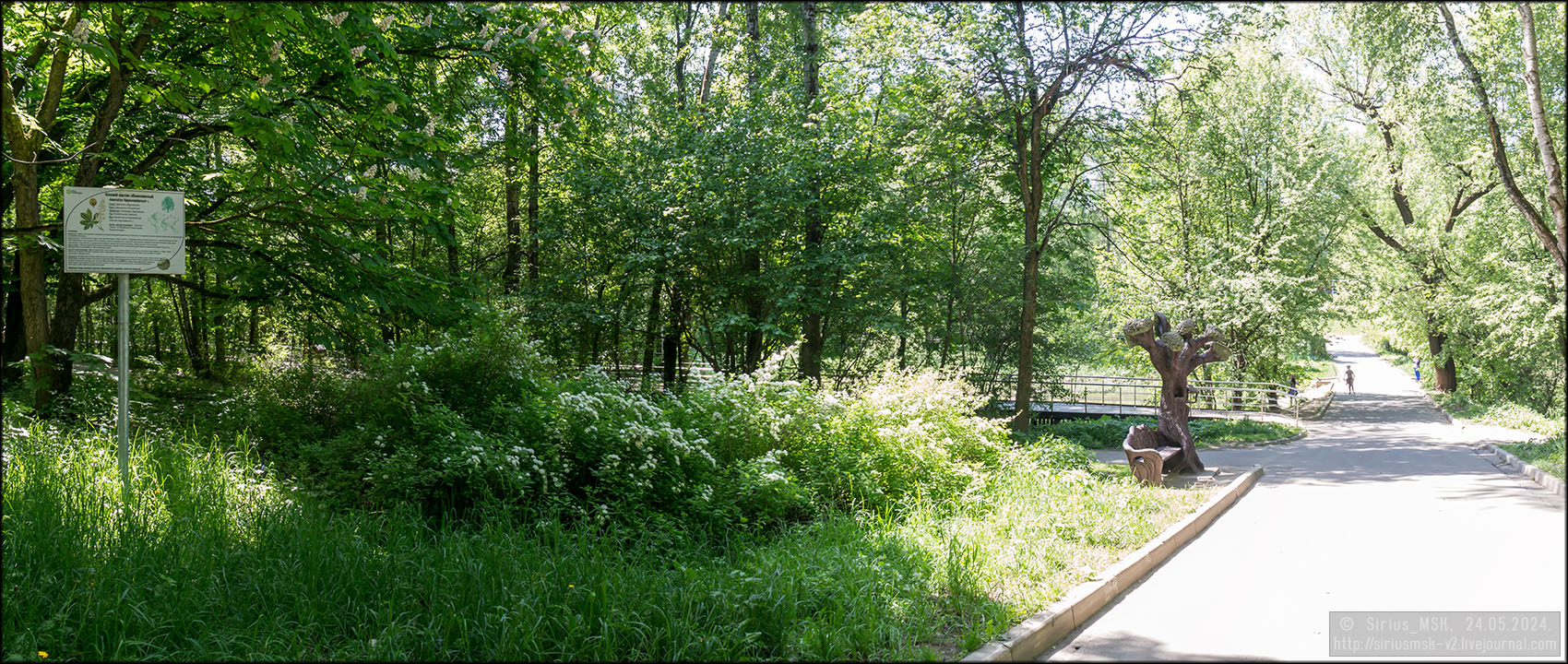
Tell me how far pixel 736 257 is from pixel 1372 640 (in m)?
12.8

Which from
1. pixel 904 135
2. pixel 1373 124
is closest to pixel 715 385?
pixel 904 135

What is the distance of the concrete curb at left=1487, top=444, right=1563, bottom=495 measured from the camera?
28.0ft

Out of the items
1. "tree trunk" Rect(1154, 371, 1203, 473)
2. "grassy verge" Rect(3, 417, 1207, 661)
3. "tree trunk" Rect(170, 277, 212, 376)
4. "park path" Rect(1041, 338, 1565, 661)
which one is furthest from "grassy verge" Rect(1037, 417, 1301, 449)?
"tree trunk" Rect(170, 277, 212, 376)

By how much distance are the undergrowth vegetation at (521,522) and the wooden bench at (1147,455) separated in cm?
52

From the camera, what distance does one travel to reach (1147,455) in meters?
9.62

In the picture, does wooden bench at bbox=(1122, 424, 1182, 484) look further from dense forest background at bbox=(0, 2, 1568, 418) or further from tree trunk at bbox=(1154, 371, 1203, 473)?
dense forest background at bbox=(0, 2, 1568, 418)

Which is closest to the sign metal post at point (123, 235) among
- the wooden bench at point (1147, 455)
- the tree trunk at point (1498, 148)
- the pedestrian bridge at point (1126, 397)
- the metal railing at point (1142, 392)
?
the wooden bench at point (1147, 455)

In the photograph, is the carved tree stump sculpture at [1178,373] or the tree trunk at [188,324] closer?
the carved tree stump sculpture at [1178,373]

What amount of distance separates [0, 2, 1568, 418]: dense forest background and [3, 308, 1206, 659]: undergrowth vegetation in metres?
1.56

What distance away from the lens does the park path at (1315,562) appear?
10.8ft

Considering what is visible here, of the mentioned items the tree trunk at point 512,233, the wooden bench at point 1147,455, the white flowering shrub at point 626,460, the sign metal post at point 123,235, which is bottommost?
the wooden bench at point 1147,455

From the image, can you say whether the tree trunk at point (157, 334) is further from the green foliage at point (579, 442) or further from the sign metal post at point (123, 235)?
the sign metal post at point (123, 235)

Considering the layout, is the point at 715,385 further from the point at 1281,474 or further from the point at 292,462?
the point at 1281,474

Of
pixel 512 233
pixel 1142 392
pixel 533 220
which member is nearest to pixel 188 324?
pixel 512 233
